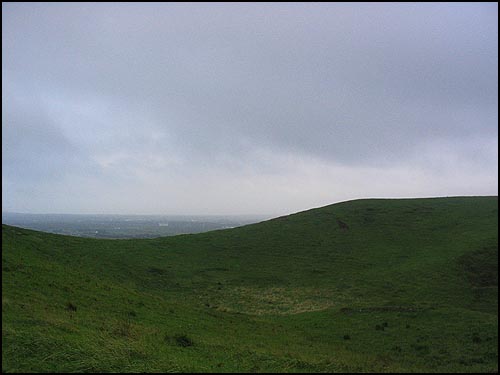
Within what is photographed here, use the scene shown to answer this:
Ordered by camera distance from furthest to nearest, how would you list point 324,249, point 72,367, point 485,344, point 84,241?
1. point 324,249
2. point 84,241
3. point 485,344
4. point 72,367

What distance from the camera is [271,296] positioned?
3834cm

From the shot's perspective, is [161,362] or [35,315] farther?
[35,315]

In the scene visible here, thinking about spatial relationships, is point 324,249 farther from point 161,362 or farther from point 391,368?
point 161,362

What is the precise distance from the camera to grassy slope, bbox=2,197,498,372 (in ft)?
46.5

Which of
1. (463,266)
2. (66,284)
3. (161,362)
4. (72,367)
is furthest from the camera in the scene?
(463,266)

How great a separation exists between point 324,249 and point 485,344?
37.7 m

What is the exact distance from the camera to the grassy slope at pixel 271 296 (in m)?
14.2

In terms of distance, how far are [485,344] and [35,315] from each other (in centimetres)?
2314

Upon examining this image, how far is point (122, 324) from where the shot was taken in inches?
690

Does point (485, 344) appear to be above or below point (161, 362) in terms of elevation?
below

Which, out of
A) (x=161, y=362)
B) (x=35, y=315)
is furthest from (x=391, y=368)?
(x=35, y=315)

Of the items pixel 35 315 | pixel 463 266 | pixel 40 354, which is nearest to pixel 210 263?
pixel 463 266

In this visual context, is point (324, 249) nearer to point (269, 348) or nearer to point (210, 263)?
point (210, 263)

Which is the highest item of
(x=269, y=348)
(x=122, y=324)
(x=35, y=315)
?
(x=35, y=315)
